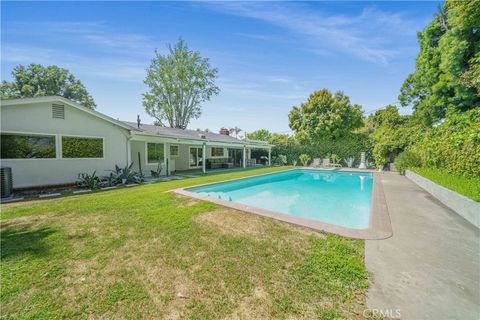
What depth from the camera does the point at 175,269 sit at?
3195mm

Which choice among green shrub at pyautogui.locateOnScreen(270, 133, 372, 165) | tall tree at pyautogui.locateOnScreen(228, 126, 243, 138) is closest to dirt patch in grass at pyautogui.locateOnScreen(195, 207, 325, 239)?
green shrub at pyautogui.locateOnScreen(270, 133, 372, 165)

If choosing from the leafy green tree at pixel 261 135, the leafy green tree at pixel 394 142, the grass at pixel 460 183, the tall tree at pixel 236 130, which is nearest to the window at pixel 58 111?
the grass at pixel 460 183

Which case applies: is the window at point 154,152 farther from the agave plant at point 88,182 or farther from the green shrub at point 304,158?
the green shrub at point 304,158

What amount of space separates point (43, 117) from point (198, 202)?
8.60 metres

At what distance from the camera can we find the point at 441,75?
15391 millimetres

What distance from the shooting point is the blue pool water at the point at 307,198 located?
298 inches

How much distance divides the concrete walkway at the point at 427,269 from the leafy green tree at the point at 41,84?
36.8 m

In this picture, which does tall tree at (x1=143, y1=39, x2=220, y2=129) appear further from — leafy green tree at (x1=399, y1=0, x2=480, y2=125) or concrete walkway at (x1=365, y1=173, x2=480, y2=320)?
concrete walkway at (x1=365, y1=173, x2=480, y2=320)

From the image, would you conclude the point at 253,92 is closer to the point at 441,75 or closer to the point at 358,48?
the point at 358,48

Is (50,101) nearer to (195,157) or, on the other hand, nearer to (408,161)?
(195,157)

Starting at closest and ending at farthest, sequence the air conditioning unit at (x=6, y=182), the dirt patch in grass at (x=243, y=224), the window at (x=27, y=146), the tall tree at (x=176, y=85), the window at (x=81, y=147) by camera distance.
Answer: the dirt patch in grass at (x=243, y=224)
the air conditioning unit at (x=6, y=182)
the window at (x=27, y=146)
the window at (x=81, y=147)
the tall tree at (x=176, y=85)

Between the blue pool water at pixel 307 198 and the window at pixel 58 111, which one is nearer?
the blue pool water at pixel 307 198

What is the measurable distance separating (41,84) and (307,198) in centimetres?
4260

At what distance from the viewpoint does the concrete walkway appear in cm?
240
